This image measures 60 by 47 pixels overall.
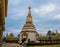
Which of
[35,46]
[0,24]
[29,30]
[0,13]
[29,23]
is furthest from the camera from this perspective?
[29,23]

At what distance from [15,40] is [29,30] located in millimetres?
6159

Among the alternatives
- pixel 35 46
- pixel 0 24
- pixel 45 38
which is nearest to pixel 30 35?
pixel 45 38

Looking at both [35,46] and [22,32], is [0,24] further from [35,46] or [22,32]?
[22,32]

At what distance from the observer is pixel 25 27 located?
43375 millimetres

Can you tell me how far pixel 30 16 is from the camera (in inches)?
1832

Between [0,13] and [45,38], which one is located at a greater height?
[0,13]

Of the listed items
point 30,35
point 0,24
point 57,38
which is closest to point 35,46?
point 30,35

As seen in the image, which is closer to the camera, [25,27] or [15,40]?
[25,27]

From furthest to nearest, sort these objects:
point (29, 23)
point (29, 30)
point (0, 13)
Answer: point (29, 23), point (29, 30), point (0, 13)

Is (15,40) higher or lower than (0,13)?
lower

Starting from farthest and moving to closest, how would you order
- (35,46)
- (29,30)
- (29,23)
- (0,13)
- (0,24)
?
(29,23)
(29,30)
(35,46)
(0,24)
(0,13)

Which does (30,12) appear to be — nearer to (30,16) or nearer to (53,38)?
(30,16)

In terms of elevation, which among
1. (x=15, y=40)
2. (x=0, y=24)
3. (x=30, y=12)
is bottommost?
(x=15, y=40)

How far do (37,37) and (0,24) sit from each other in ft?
127
